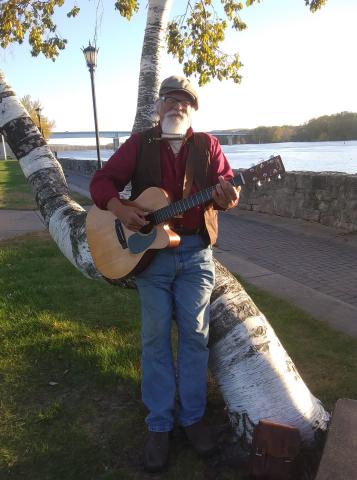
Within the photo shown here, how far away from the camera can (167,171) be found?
8.52 feet

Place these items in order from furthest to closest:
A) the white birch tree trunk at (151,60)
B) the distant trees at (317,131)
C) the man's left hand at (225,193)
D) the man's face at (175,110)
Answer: the distant trees at (317,131)
the white birch tree trunk at (151,60)
the man's face at (175,110)
the man's left hand at (225,193)

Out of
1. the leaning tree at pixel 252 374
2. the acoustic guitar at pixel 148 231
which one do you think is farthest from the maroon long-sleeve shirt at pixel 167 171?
the leaning tree at pixel 252 374

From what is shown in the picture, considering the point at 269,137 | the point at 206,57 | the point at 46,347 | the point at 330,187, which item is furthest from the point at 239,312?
the point at 269,137

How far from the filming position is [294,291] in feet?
17.5

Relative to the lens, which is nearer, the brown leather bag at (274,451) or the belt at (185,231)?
the brown leather bag at (274,451)

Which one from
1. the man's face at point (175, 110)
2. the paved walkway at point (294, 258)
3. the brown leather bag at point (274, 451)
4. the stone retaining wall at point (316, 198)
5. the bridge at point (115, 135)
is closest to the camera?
the brown leather bag at point (274, 451)

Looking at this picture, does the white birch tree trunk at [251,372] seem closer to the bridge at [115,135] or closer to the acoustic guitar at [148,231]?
the acoustic guitar at [148,231]

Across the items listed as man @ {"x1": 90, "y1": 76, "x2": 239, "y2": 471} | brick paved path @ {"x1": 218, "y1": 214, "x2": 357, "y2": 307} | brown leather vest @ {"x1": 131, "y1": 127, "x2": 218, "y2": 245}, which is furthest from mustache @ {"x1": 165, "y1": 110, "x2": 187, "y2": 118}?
brick paved path @ {"x1": 218, "y1": 214, "x2": 357, "y2": 307}

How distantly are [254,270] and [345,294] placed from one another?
1369mm

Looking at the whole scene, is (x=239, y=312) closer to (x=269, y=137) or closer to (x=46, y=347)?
(x=46, y=347)

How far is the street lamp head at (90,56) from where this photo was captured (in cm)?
1270

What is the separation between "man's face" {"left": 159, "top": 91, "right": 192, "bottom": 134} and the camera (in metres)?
2.56

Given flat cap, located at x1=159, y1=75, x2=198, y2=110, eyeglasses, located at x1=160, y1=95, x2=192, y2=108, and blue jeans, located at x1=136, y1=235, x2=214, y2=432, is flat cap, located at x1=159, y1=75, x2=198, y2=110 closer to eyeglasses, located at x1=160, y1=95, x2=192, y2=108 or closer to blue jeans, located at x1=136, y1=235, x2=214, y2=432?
eyeglasses, located at x1=160, y1=95, x2=192, y2=108

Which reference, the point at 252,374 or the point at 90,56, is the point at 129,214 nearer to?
the point at 252,374
